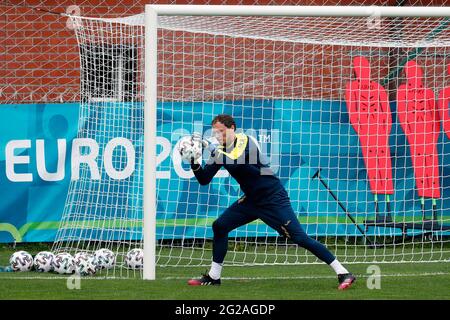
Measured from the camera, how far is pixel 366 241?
14680 millimetres

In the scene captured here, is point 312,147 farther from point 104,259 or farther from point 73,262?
point 73,262

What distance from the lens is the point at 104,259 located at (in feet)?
39.1

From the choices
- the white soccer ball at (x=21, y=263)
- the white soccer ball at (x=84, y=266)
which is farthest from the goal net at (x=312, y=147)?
the white soccer ball at (x=84, y=266)

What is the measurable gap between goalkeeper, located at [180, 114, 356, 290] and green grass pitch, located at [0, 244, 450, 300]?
1.18 feet

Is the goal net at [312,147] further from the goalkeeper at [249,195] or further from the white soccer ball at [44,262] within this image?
the goalkeeper at [249,195]

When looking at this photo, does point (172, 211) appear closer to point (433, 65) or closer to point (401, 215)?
point (401, 215)

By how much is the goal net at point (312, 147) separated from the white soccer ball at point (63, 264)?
2.45 metres

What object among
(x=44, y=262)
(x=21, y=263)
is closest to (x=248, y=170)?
(x=44, y=262)

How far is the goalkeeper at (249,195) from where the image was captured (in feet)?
33.8

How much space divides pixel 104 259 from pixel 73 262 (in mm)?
500

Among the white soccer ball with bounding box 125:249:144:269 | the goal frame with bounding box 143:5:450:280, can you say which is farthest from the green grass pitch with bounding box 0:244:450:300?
the goal frame with bounding box 143:5:450:280

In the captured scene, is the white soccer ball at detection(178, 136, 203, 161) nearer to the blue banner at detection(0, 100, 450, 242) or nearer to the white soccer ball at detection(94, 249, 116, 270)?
the white soccer ball at detection(94, 249, 116, 270)

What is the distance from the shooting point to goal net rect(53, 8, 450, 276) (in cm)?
1445

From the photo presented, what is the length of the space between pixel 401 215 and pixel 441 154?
3.47 feet
